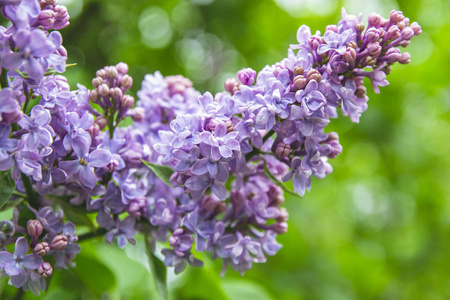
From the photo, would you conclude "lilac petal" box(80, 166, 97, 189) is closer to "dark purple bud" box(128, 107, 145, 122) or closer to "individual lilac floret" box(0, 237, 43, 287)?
"individual lilac floret" box(0, 237, 43, 287)

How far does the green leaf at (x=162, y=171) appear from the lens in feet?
3.66

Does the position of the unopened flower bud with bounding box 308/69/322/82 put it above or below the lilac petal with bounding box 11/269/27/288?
above

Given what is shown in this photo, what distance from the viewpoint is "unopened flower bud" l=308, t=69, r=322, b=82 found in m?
1.03

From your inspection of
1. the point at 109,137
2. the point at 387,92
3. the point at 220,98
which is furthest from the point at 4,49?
the point at 387,92

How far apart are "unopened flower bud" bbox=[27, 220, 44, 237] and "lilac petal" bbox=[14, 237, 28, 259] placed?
3cm

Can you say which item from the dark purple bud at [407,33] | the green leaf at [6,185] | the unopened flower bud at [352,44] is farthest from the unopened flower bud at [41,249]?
the dark purple bud at [407,33]

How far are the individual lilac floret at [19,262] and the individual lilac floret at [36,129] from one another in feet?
0.65

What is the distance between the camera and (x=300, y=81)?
1014 mm

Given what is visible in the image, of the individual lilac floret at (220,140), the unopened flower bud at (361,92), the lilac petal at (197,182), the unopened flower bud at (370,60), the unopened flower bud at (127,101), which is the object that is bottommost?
the unopened flower bud at (127,101)

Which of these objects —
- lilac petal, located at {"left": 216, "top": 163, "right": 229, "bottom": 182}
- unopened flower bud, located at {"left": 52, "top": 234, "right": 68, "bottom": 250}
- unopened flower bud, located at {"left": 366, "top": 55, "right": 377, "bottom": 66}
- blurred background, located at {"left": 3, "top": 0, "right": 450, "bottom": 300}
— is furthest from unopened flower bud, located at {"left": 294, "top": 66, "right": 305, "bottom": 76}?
blurred background, located at {"left": 3, "top": 0, "right": 450, "bottom": 300}

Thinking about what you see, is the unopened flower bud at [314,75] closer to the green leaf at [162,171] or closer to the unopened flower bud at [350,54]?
the unopened flower bud at [350,54]

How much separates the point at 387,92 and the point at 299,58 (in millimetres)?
1988

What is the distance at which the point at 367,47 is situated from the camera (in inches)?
41.5

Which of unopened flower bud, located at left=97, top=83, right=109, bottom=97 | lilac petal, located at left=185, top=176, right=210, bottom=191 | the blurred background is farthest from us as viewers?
the blurred background
